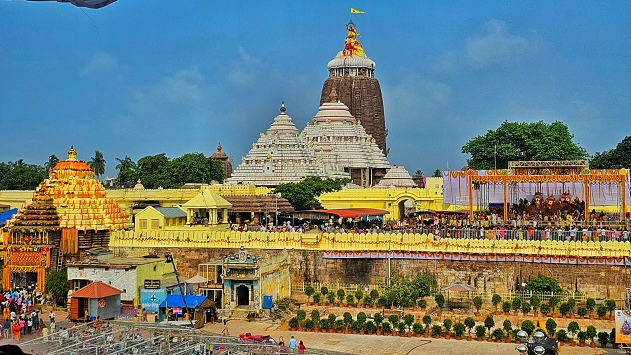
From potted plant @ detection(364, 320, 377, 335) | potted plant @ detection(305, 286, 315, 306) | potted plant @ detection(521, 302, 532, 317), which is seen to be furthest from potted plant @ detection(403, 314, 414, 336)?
potted plant @ detection(305, 286, 315, 306)

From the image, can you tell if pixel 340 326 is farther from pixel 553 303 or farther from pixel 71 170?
pixel 71 170

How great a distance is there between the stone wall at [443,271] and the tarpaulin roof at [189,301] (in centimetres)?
605

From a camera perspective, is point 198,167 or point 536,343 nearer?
point 536,343

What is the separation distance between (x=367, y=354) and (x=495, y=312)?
7.87 meters

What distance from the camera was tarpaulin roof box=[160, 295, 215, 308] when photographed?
3148 cm

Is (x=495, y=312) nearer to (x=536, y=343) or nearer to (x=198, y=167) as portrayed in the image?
(x=536, y=343)

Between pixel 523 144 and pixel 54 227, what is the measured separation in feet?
126

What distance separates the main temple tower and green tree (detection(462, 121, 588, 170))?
19447 mm

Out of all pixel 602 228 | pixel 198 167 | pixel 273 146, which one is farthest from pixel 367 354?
pixel 198 167

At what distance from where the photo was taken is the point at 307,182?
195 feet

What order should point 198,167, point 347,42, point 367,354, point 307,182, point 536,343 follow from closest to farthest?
point 536,343
point 367,354
point 307,182
point 198,167
point 347,42

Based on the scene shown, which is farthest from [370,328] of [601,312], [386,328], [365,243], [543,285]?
[601,312]

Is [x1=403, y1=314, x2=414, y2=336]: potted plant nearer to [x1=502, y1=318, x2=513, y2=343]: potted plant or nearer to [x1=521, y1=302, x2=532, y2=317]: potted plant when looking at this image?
[x1=502, y1=318, x2=513, y2=343]: potted plant

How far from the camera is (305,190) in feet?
191
